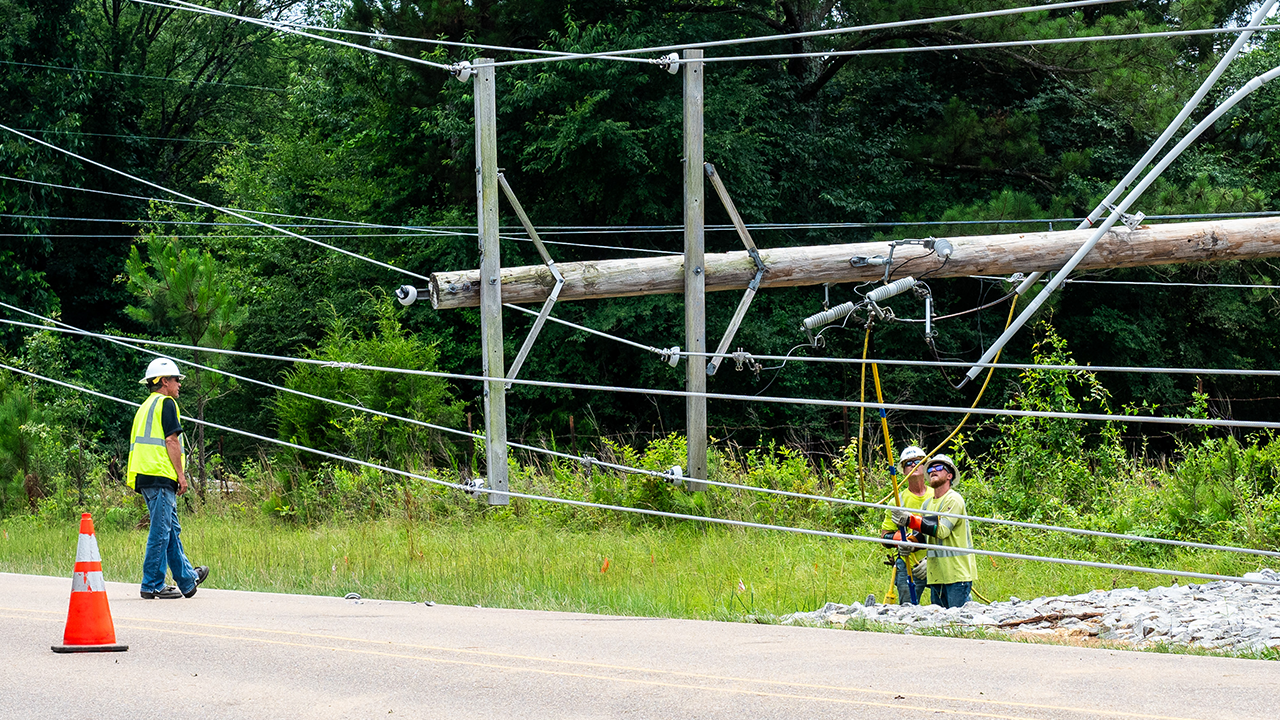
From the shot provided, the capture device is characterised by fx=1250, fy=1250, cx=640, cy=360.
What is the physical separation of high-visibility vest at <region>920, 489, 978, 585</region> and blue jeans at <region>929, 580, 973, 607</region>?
5cm

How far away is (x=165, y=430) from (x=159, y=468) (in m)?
0.31

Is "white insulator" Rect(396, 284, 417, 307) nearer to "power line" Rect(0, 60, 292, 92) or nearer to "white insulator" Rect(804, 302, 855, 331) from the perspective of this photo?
"white insulator" Rect(804, 302, 855, 331)

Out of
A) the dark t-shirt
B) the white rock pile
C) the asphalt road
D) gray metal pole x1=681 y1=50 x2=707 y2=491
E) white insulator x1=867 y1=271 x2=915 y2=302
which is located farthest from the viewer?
gray metal pole x1=681 y1=50 x2=707 y2=491

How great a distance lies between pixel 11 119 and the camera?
109ft

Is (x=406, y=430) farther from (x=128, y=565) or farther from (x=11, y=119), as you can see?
(x=11, y=119)

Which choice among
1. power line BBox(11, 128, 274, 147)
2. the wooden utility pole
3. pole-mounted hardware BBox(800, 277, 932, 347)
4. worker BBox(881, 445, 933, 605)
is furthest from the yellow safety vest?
power line BBox(11, 128, 274, 147)

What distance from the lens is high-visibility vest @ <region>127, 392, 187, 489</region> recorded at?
31.2 ft

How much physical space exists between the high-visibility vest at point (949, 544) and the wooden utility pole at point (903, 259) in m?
2.55

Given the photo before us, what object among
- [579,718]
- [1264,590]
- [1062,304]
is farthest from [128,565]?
[1062,304]

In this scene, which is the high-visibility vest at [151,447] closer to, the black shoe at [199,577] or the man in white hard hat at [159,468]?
the man in white hard hat at [159,468]

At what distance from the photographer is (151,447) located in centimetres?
960

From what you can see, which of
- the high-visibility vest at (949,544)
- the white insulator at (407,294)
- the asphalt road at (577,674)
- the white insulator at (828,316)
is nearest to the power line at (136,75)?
the white insulator at (407,294)

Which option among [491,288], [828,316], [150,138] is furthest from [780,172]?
[150,138]

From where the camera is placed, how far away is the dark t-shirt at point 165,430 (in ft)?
31.0
